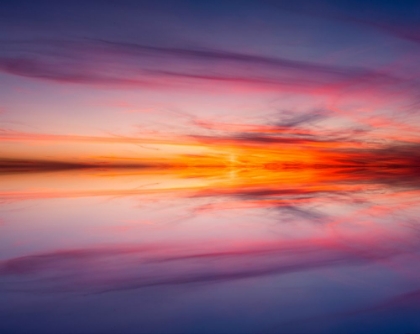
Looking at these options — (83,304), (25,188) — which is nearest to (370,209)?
(83,304)

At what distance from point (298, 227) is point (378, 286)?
4.07 ft

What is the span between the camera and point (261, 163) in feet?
60.3

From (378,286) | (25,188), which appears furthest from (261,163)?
(378,286)

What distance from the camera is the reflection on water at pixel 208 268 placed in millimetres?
1854

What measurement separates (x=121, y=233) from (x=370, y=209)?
91.2 inches

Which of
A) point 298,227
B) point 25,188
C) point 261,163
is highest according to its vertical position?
point 261,163

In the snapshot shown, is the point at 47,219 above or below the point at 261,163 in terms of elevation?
below

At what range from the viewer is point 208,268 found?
2475mm

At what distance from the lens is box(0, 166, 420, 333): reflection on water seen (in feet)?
6.08

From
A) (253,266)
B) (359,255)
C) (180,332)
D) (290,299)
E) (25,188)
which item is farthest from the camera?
(25,188)

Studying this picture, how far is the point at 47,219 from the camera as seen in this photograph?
12.0ft

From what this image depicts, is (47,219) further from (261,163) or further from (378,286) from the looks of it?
(261,163)

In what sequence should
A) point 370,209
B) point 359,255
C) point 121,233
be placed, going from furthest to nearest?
point 370,209
point 121,233
point 359,255

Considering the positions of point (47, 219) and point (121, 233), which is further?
point (47, 219)
